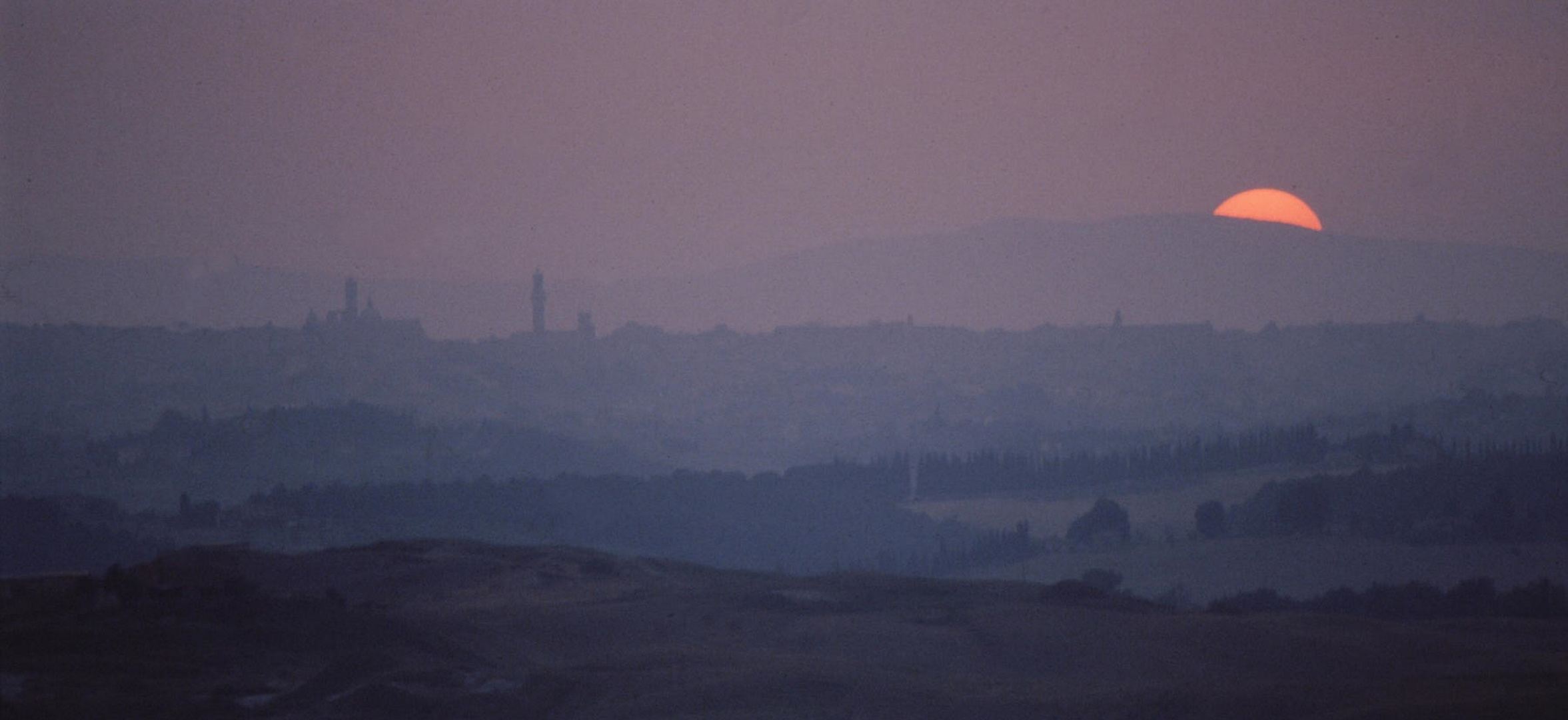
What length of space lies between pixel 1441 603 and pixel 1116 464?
76.8 metres

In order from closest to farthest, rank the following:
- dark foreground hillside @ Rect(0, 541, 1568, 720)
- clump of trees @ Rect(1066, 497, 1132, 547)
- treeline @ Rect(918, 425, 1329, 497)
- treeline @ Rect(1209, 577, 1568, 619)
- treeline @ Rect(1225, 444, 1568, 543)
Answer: dark foreground hillside @ Rect(0, 541, 1568, 720)
treeline @ Rect(1209, 577, 1568, 619)
treeline @ Rect(1225, 444, 1568, 543)
clump of trees @ Rect(1066, 497, 1132, 547)
treeline @ Rect(918, 425, 1329, 497)

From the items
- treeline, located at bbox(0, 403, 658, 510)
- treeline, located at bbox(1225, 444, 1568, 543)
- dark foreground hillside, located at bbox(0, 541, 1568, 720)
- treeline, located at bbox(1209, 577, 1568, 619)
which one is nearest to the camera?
dark foreground hillside, located at bbox(0, 541, 1568, 720)

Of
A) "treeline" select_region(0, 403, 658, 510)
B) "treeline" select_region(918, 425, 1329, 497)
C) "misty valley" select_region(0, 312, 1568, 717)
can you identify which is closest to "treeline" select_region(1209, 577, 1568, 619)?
"misty valley" select_region(0, 312, 1568, 717)

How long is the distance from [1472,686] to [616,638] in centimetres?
2094

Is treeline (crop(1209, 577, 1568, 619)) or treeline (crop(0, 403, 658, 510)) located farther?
treeline (crop(0, 403, 658, 510))

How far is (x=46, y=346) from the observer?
144m

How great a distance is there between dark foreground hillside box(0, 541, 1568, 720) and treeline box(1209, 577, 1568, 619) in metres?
11.9

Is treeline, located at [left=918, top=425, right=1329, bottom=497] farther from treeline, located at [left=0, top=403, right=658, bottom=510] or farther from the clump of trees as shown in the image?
treeline, located at [left=0, top=403, right=658, bottom=510]

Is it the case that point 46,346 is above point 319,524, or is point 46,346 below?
above

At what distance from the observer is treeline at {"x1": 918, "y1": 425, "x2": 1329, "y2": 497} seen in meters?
124

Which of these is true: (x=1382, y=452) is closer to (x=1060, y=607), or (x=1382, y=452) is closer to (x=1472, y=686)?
(x=1060, y=607)

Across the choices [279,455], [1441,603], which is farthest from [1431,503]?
[279,455]

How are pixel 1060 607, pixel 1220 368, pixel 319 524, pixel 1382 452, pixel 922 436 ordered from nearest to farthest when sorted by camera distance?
pixel 1060 607 < pixel 319 524 < pixel 1382 452 < pixel 922 436 < pixel 1220 368

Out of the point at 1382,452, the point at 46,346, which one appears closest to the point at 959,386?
the point at 1382,452
